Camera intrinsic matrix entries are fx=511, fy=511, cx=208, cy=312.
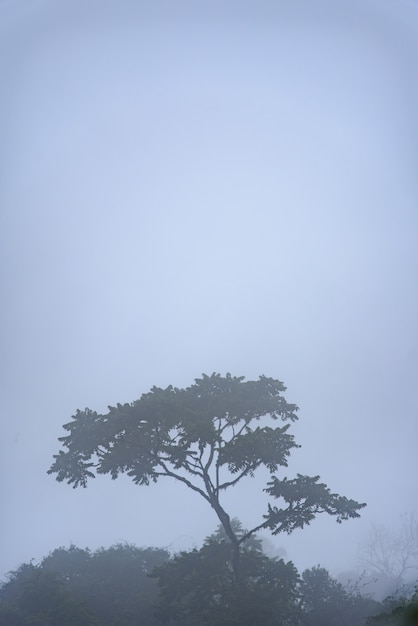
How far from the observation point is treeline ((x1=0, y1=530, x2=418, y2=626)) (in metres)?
22.9

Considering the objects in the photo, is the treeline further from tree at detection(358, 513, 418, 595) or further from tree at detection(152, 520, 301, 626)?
tree at detection(358, 513, 418, 595)

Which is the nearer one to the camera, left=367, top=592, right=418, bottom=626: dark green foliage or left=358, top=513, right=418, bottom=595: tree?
left=367, top=592, right=418, bottom=626: dark green foliage

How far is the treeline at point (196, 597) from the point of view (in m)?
22.9

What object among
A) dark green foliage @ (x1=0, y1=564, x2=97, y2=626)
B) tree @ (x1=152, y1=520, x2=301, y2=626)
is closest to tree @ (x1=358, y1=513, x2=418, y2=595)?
tree @ (x1=152, y1=520, x2=301, y2=626)

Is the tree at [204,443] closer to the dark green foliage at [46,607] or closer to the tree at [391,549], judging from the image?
the dark green foliage at [46,607]

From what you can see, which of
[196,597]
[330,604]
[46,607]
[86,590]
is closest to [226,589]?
[196,597]

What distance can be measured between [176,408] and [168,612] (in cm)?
930

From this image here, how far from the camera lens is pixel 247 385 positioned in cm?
2762

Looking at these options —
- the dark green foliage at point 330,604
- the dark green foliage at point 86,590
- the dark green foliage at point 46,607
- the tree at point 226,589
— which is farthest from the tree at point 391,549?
the dark green foliage at point 46,607

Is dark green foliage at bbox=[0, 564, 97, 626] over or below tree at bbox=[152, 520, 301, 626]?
over

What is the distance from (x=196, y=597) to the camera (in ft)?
77.9

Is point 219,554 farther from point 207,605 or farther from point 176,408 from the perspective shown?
point 176,408

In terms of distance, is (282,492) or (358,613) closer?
(282,492)

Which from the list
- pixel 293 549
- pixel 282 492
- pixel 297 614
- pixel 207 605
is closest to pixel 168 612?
pixel 207 605
